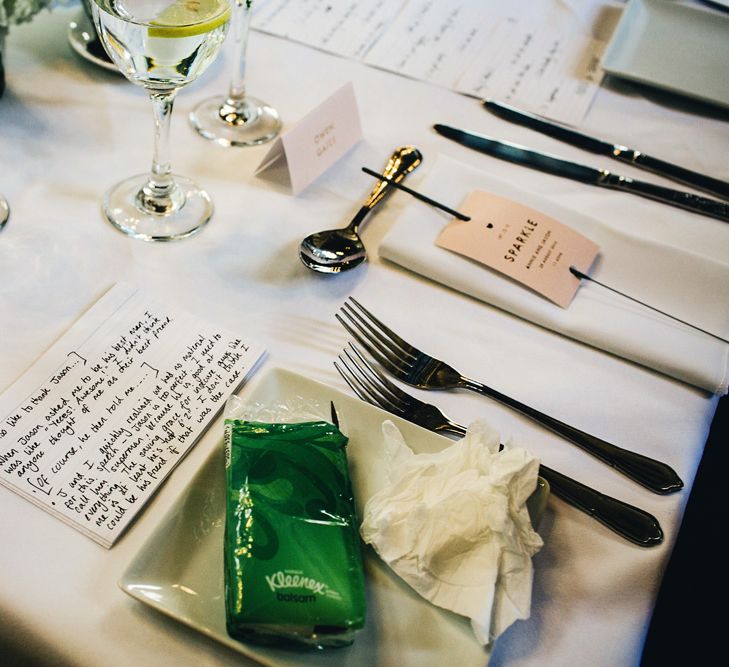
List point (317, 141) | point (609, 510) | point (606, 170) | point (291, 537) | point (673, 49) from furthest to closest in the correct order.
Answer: point (673, 49) < point (606, 170) < point (317, 141) < point (609, 510) < point (291, 537)

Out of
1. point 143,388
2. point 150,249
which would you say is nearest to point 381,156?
point 150,249

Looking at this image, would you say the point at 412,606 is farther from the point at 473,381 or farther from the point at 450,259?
the point at 450,259

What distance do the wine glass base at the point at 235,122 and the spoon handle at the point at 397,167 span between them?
0.16 m

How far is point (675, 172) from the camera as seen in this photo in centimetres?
94

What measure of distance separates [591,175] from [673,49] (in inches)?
14.5

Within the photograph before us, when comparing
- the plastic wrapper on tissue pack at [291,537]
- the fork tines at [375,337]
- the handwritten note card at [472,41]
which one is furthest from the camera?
the handwritten note card at [472,41]

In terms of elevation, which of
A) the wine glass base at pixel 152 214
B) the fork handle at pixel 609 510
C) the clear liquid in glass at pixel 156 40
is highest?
the clear liquid in glass at pixel 156 40

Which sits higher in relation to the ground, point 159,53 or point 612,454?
point 159,53

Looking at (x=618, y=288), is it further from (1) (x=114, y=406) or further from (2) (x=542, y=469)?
(1) (x=114, y=406)

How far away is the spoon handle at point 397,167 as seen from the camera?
835 mm

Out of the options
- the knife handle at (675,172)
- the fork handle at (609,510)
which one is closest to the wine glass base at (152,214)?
the fork handle at (609,510)

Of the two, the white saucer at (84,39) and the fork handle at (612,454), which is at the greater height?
the white saucer at (84,39)

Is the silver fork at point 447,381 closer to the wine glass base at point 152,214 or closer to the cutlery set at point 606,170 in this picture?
the wine glass base at point 152,214

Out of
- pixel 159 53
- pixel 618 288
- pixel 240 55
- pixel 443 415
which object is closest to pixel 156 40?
pixel 159 53
